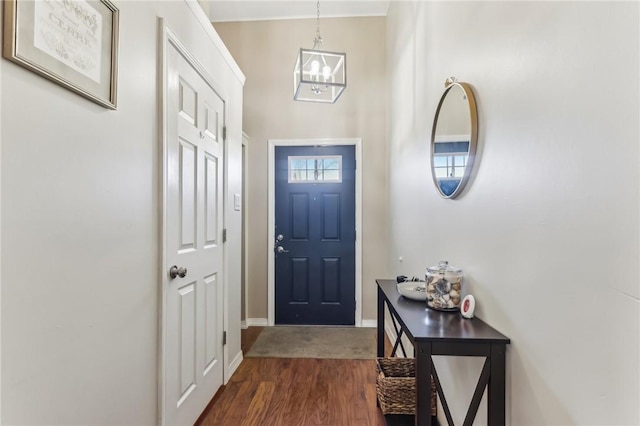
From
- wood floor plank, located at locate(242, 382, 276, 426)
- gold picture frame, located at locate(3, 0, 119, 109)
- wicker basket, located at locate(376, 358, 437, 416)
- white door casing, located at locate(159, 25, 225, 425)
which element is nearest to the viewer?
gold picture frame, located at locate(3, 0, 119, 109)

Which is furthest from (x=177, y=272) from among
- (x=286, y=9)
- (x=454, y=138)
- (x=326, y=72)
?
(x=286, y=9)

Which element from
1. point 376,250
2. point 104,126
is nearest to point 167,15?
point 104,126

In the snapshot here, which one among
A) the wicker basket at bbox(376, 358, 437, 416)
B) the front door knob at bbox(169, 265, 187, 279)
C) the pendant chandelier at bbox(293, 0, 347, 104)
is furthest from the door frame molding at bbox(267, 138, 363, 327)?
the front door knob at bbox(169, 265, 187, 279)

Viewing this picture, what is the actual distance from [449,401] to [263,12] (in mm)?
3780

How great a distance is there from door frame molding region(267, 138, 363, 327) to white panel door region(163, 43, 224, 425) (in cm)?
129

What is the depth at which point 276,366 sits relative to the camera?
99.0 inches

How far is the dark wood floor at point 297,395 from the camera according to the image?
1.87m

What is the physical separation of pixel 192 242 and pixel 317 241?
1842 mm

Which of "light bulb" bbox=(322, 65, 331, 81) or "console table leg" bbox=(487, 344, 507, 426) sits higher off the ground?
"light bulb" bbox=(322, 65, 331, 81)

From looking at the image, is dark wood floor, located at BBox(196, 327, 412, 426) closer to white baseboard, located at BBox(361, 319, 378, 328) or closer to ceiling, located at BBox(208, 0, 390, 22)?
white baseboard, located at BBox(361, 319, 378, 328)

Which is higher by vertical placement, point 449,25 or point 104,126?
point 449,25

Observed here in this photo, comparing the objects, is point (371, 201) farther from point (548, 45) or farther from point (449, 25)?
point (548, 45)

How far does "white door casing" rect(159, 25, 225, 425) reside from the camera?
148cm

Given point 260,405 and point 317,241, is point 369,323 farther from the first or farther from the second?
point 260,405
